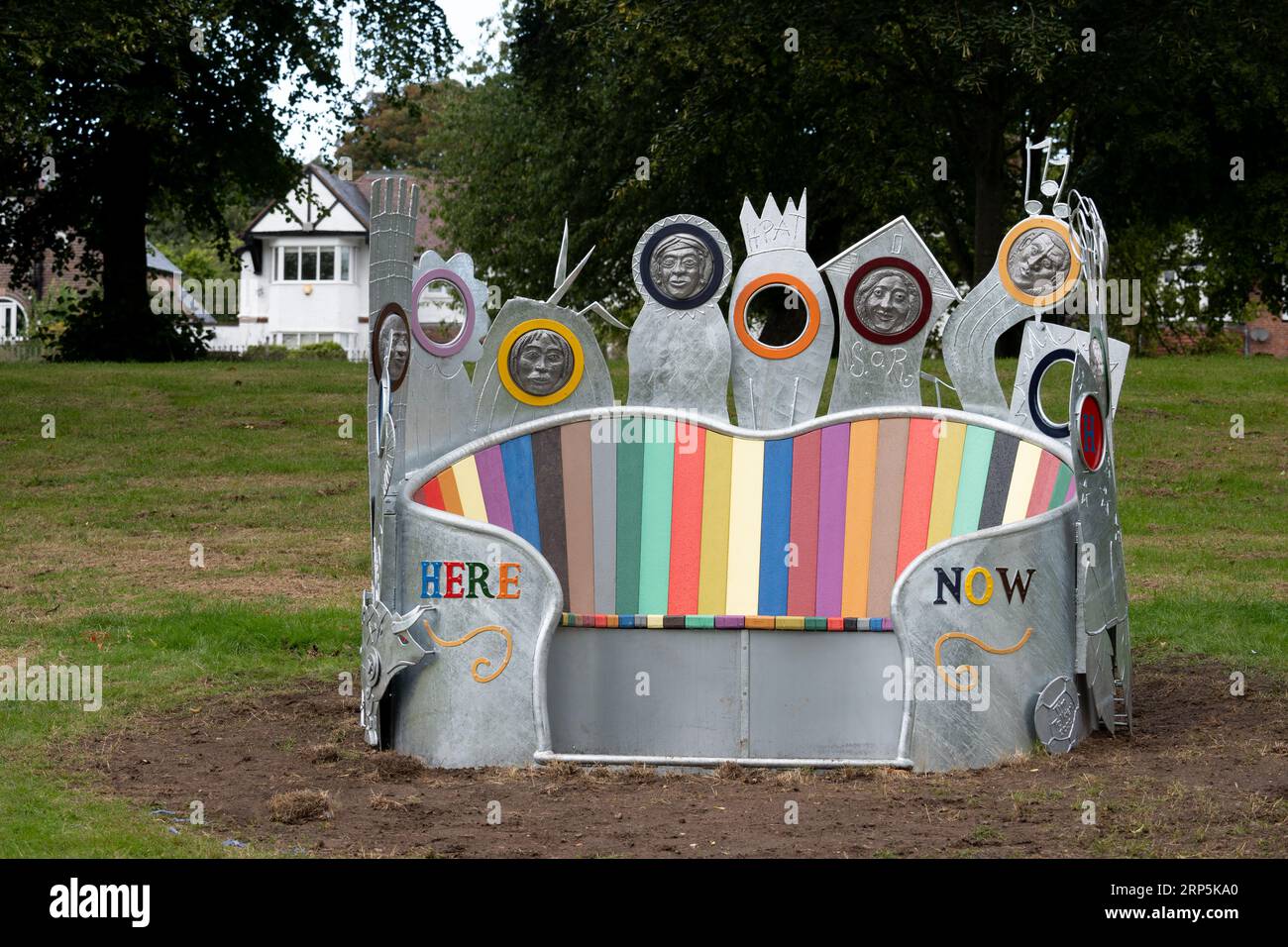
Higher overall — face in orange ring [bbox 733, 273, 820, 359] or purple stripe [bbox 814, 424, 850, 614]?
face in orange ring [bbox 733, 273, 820, 359]

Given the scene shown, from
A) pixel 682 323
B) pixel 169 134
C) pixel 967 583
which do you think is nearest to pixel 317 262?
pixel 169 134

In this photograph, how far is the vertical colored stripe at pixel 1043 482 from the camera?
7.84 metres

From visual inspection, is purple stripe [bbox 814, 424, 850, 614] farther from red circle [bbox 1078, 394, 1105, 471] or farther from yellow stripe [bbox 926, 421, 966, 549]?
red circle [bbox 1078, 394, 1105, 471]

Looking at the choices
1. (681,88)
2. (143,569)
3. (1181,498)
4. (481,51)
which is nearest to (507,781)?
(143,569)

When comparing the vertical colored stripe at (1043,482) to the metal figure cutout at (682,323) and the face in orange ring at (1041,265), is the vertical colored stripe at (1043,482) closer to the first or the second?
the face in orange ring at (1041,265)

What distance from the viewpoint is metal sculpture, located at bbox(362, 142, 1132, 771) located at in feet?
24.6

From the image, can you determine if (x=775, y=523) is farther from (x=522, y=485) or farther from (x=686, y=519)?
(x=522, y=485)

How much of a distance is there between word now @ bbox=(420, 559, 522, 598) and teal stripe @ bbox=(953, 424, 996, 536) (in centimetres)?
212

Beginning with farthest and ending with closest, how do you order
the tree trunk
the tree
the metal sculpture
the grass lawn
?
1. the tree trunk
2. the tree
3. the grass lawn
4. the metal sculpture

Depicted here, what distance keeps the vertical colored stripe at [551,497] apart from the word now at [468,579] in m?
0.30

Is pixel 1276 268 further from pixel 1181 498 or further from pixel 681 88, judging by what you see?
pixel 1181 498

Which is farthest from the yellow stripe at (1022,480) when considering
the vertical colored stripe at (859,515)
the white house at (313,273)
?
the white house at (313,273)

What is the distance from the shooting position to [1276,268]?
23.7 m

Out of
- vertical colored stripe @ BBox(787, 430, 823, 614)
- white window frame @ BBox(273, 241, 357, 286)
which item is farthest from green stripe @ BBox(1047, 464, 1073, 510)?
white window frame @ BBox(273, 241, 357, 286)
